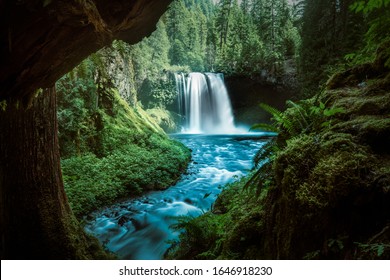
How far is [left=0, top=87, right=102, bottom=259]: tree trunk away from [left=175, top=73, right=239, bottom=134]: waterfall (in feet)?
65.6

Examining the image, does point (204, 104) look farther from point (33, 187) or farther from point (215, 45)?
point (33, 187)

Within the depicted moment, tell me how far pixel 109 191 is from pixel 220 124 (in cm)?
1833

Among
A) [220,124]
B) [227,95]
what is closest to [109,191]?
[220,124]

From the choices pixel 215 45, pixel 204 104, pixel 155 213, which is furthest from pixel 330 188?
pixel 215 45

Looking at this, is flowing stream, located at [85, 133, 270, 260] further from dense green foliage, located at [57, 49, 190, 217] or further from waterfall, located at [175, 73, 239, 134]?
waterfall, located at [175, 73, 239, 134]

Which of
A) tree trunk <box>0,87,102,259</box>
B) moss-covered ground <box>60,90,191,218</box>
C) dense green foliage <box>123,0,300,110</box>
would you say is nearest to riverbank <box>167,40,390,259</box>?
tree trunk <box>0,87,102,259</box>

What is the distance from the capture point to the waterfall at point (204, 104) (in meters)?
23.6

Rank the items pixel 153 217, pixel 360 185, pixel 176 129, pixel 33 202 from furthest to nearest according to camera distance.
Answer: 1. pixel 176 129
2. pixel 153 217
3. pixel 33 202
4. pixel 360 185

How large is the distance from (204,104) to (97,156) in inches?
652

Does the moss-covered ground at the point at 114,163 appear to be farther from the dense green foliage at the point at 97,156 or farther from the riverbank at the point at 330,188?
the riverbank at the point at 330,188

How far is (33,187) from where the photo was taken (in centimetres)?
287
